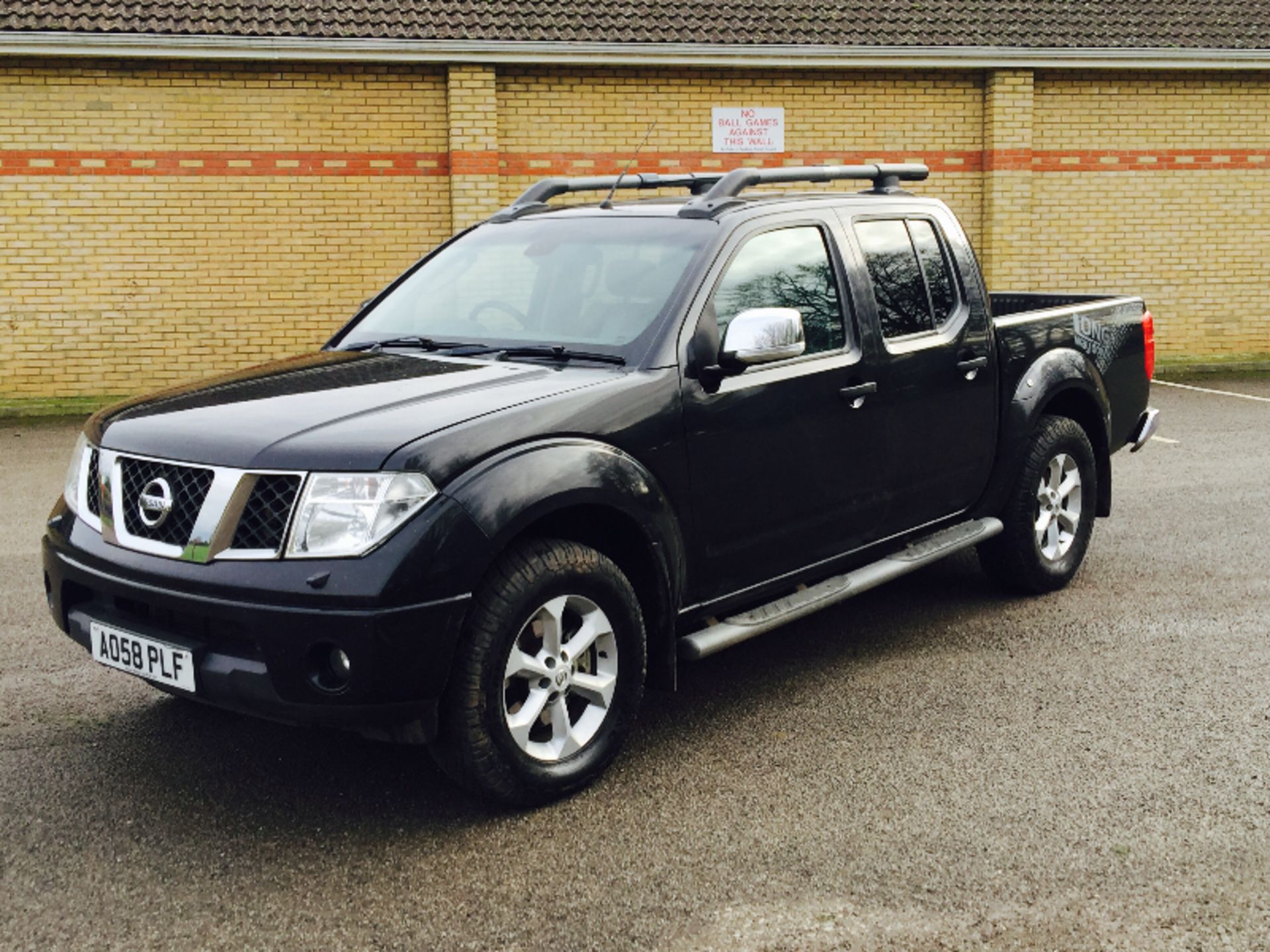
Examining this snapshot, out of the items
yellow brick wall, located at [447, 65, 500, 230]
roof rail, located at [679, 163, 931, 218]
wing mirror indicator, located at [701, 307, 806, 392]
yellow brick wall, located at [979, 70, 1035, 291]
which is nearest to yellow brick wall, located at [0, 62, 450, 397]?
yellow brick wall, located at [447, 65, 500, 230]

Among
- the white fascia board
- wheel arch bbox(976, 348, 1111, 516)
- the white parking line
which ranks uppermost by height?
the white fascia board

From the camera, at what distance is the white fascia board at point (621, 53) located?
13.1 m

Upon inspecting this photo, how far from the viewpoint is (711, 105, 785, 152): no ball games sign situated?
15.2 meters

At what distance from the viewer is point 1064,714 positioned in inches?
185

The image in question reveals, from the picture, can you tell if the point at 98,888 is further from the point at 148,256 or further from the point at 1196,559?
the point at 148,256

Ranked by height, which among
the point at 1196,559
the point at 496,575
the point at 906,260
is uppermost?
the point at 906,260

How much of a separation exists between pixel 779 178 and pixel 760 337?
42.9 inches

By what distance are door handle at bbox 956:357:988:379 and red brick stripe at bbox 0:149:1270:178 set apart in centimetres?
963

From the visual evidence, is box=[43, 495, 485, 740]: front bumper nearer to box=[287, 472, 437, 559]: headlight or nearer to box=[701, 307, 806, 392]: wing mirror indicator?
box=[287, 472, 437, 559]: headlight

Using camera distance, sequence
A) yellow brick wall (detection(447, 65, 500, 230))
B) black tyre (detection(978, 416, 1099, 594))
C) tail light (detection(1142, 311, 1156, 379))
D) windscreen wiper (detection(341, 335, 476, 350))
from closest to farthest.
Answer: windscreen wiper (detection(341, 335, 476, 350)) → black tyre (detection(978, 416, 1099, 594)) → tail light (detection(1142, 311, 1156, 379)) → yellow brick wall (detection(447, 65, 500, 230))

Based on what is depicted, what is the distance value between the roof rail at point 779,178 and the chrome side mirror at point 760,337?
0.59 m

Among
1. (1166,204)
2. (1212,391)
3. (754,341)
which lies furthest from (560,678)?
(1166,204)

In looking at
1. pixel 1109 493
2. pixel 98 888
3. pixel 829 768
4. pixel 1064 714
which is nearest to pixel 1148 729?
pixel 1064 714

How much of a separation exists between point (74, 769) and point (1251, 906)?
3.40 meters
